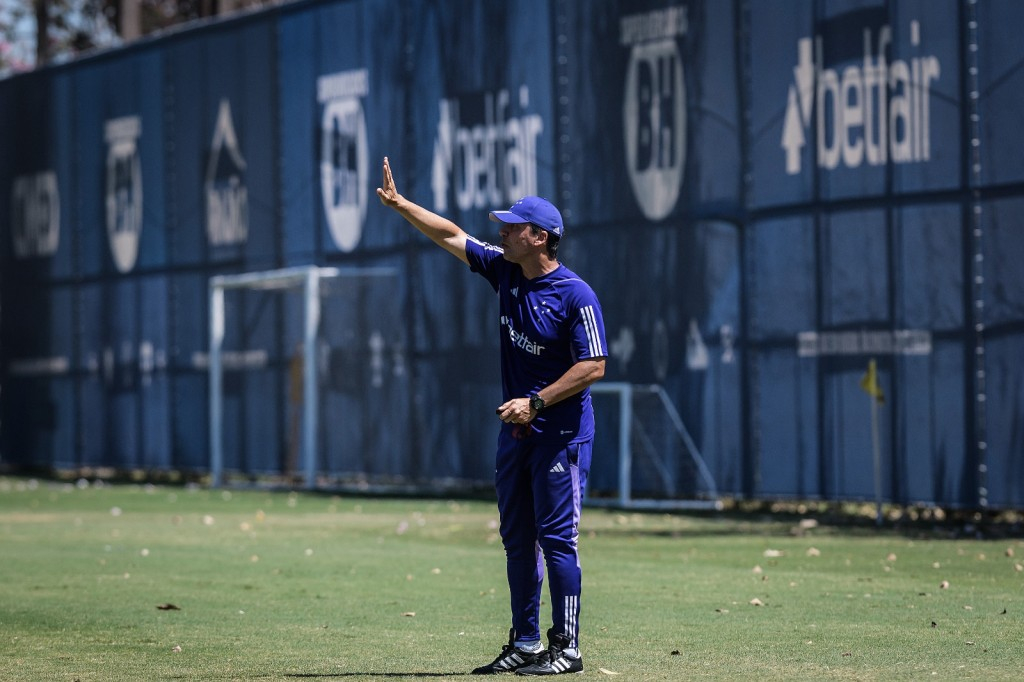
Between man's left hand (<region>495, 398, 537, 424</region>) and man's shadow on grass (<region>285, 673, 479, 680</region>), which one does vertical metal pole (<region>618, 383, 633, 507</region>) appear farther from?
man's left hand (<region>495, 398, 537, 424</region>)

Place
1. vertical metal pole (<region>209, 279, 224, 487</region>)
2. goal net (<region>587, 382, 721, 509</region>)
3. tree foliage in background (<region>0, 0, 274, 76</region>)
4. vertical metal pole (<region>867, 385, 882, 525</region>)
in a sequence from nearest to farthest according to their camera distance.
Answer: vertical metal pole (<region>867, 385, 882, 525</region>) → goal net (<region>587, 382, 721, 509</region>) → vertical metal pole (<region>209, 279, 224, 487</region>) → tree foliage in background (<region>0, 0, 274, 76</region>)

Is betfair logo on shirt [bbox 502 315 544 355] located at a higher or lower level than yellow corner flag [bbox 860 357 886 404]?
higher

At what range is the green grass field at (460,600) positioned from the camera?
8650 millimetres

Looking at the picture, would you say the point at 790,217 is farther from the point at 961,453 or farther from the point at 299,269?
the point at 299,269

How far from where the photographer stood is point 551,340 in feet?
27.2

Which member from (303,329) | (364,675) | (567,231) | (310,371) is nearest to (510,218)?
(364,675)

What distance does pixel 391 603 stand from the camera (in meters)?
11.3

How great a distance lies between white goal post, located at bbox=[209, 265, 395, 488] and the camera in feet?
79.0

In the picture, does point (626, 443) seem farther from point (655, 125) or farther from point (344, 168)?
point (344, 168)

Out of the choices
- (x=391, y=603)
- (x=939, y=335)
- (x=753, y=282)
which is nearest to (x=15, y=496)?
(x=753, y=282)

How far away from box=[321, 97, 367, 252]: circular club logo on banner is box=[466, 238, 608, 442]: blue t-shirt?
53.6 ft

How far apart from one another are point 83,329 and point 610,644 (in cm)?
2203

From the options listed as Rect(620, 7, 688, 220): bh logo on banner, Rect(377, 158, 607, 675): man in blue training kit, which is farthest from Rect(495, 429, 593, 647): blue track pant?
Rect(620, 7, 688, 220): bh logo on banner

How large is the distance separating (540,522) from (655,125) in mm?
12792
